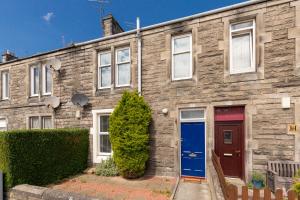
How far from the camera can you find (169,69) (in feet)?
29.0

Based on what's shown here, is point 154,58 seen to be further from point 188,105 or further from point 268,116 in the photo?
point 268,116

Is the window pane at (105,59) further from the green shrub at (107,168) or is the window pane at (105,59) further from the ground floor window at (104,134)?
the green shrub at (107,168)

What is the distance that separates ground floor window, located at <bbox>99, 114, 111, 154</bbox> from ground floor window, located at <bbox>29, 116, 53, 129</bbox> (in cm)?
309

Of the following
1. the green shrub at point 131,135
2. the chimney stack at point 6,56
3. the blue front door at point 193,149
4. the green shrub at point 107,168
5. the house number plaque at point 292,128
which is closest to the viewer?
the house number plaque at point 292,128

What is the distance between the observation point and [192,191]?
271 inches

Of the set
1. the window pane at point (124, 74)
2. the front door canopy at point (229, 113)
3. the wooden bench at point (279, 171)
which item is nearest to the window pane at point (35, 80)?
the window pane at point (124, 74)

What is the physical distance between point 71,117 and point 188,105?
575 centimetres

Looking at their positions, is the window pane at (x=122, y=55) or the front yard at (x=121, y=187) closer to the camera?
the front yard at (x=121, y=187)

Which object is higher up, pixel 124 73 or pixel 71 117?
pixel 124 73

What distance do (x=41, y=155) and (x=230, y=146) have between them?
6595mm

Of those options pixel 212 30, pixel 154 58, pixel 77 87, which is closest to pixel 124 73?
pixel 154 58

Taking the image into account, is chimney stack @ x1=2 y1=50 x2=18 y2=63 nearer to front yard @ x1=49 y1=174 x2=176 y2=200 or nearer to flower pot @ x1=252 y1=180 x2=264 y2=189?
front yard @ x1=49 y1=174 x2=176 y2=200

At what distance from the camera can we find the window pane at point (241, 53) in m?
7.73

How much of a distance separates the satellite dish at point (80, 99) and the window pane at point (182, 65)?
4.31 m
